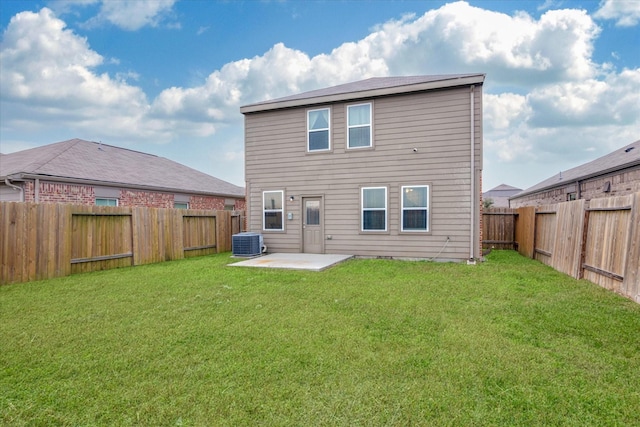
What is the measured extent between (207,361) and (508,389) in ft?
8.47

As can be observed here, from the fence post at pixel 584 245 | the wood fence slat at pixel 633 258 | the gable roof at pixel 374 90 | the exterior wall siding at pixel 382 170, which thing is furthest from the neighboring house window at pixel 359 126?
the wood fence slat at pixel 633 258

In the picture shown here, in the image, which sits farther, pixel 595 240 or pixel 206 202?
pixel 206 202

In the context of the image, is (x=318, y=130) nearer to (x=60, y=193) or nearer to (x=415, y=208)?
(x=415, y=208)

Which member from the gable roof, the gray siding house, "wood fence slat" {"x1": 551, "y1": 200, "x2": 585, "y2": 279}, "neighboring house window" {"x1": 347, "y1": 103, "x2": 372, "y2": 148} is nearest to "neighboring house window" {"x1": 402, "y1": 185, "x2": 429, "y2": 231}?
the gray siding house

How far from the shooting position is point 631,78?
43.2 feet

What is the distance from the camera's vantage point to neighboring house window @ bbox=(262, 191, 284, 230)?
1077cm

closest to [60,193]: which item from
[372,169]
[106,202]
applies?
[106,202]

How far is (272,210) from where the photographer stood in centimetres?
1088

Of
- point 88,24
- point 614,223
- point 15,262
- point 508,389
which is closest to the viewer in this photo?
point 508,389

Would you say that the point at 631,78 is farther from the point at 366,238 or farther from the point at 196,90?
the point at 196,90

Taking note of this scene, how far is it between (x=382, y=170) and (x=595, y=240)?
5.27 meters

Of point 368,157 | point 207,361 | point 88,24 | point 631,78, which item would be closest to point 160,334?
point 207,361

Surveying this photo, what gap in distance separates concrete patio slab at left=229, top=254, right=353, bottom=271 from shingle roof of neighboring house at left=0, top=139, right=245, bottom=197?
7.40 m

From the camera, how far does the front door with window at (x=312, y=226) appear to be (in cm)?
1036
